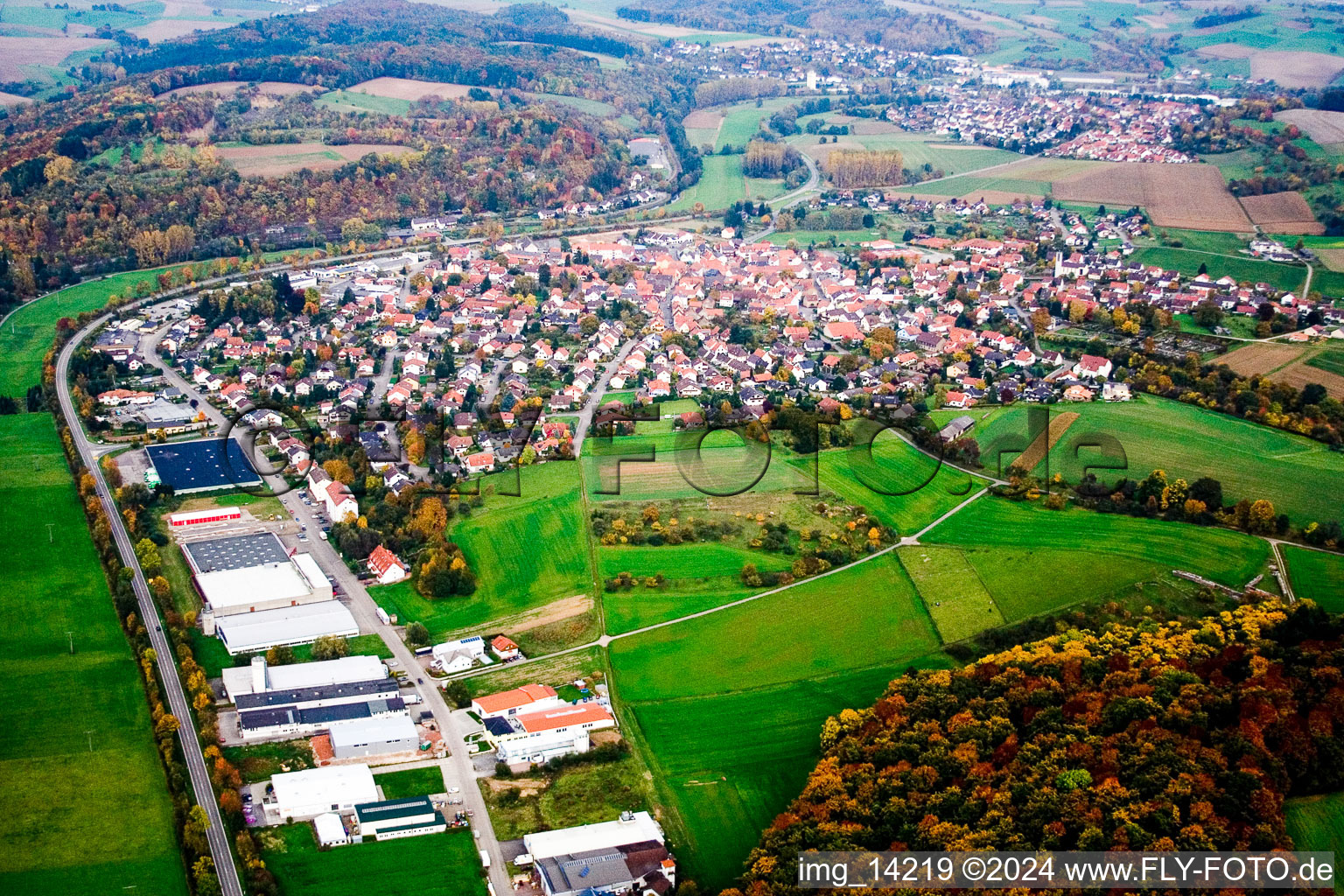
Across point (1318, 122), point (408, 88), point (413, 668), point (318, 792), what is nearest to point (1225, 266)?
point (1318, 122)

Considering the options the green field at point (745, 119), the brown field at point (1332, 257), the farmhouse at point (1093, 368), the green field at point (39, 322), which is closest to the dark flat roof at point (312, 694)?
the green field at point (39, 322)

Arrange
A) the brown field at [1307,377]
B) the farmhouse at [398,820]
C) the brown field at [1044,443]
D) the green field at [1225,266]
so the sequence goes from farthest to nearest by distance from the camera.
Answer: the green field at [1225,266] < the brown field at [1307,377] < the brown field at [1044,443] < the farmhouse at [398,820]

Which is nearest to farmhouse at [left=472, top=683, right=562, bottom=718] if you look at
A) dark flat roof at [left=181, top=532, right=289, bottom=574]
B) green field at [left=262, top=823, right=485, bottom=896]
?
green field at [left=262, top=823, right=485, bottom=896]

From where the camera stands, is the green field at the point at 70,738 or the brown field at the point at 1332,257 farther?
the brown field at the point at 1332,257

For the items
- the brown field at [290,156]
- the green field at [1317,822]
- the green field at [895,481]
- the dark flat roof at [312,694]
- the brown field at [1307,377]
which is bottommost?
the brown field at [1307,377]

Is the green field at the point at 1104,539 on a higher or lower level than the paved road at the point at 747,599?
lower

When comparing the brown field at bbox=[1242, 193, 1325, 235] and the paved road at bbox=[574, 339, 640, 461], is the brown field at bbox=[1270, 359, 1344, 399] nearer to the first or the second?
the brown field at bbox=[1242, 193, 1325, 235]

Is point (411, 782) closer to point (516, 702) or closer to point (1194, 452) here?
point (516, 702)

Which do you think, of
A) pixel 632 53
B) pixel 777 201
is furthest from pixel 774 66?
pixel 777 201

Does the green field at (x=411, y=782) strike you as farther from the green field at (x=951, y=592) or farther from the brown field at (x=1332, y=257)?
the brown field at (x=1332, y=257)
